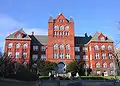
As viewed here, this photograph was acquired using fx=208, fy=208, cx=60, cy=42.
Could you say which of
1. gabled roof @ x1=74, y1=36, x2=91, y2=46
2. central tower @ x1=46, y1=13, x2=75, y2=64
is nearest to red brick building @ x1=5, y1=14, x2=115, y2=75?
central tower @ x1=46, y1=13, x2=75, y2=64

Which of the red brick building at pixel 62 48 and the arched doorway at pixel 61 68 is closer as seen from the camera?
the arched doorway at pixel 61 68

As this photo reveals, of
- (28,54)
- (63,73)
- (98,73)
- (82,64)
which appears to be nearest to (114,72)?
(98,73)

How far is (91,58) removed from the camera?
75000 millimetres

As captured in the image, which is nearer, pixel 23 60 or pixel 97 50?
pixel 23 60

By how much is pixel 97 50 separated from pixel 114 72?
10656 mm

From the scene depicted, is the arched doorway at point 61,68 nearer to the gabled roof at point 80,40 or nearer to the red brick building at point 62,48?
the red brick building at point 62,48

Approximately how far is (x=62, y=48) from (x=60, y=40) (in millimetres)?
2957

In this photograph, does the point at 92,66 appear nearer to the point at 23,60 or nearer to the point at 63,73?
the point at 63,73

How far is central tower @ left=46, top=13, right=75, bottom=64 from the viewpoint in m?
73.1

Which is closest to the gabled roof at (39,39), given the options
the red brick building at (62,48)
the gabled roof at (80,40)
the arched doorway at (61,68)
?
the red brick building at (62,48)

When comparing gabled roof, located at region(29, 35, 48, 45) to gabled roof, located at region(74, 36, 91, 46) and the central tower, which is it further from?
gabled roof, located at region(74, 36, 91, 46)

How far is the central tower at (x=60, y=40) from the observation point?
7306cm

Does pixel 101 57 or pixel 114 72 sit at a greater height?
pixel 101 57

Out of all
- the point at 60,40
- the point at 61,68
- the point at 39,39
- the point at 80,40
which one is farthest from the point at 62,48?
the point at 39,39
